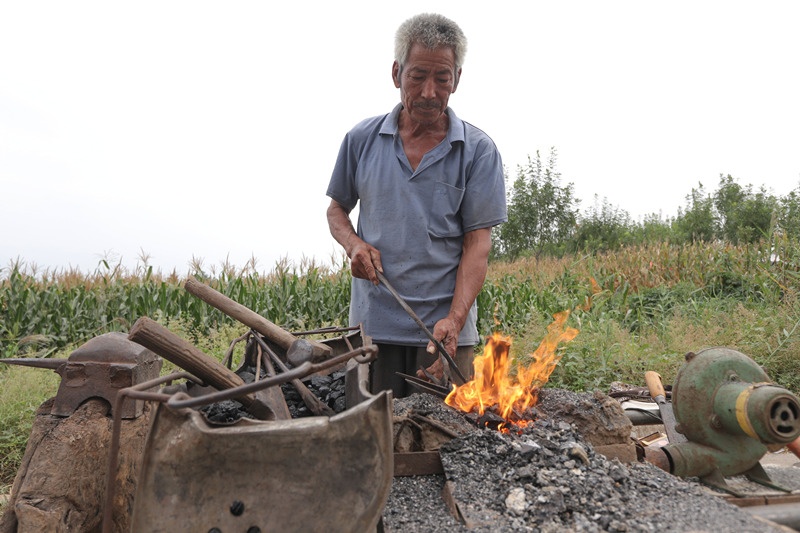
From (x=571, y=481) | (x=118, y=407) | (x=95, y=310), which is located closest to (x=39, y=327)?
(x=95, y=310)

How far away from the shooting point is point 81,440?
217cm

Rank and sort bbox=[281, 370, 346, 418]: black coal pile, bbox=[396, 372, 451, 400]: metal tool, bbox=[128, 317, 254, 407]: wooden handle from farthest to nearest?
bbox=[396, 372, 451, 400]: metal tool, bbox=[281, 370, 346, 418]: black coal pile, bbox=[128, 317, 254, 407]: wooden handle

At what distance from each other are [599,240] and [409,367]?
1939 cm

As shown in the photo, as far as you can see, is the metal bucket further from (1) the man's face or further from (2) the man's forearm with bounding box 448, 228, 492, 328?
(1) the man's face

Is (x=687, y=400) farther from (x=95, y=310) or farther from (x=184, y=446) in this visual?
(x=95, y=310)

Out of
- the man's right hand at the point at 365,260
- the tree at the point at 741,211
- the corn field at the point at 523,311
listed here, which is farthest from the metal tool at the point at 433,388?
the tree at the point at 741,211

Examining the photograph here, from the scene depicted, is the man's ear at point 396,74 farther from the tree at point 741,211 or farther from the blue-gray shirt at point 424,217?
the tree at point 741,211

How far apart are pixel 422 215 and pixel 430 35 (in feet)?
3.28

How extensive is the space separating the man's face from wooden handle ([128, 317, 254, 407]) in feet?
6.66

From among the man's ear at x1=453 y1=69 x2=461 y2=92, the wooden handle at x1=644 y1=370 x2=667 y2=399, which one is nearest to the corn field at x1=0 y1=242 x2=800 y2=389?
the wooden handle at x1=644 y1=370 x2=667 y2=399

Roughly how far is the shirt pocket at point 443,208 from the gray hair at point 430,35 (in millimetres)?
708

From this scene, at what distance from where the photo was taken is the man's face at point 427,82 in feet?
10.6

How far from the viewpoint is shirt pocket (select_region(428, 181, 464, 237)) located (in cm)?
349

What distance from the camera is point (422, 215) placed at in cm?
344
